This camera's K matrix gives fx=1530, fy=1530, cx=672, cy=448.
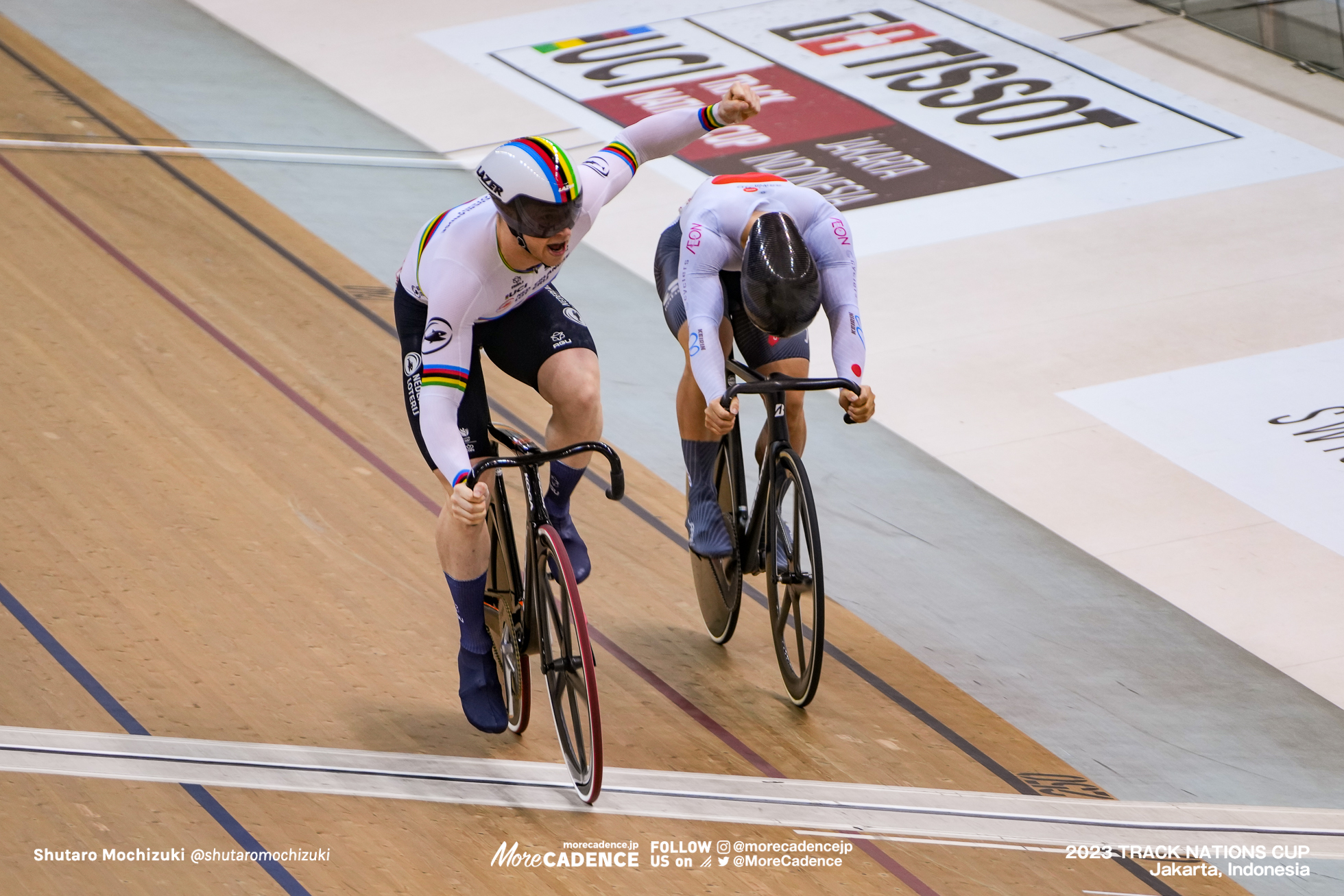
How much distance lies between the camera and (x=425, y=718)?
3.78m

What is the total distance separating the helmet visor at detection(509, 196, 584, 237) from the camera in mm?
3070

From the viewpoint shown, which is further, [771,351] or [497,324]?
[771,351]

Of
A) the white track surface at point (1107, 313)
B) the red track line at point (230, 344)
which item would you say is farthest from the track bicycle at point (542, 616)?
the white track surface at point (1107, 313)

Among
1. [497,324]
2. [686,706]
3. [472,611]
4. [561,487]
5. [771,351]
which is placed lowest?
[686,706]

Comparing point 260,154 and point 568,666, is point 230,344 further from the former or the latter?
point 568,666

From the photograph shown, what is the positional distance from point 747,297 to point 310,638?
59.5 inches

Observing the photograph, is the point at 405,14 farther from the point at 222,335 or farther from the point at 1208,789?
the point at 1208,789

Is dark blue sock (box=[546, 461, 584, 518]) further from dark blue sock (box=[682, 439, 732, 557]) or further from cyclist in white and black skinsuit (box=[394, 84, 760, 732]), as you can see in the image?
dark blue sock (box=[682, 439, 732, 557])

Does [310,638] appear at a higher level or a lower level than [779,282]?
lower

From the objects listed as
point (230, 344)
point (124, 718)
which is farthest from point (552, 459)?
point (230, 344)

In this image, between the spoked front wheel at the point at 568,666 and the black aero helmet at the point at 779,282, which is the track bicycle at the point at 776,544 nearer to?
the black aero helmet at the point at 779,282

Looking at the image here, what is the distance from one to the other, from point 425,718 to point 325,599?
→ 0.59 metres

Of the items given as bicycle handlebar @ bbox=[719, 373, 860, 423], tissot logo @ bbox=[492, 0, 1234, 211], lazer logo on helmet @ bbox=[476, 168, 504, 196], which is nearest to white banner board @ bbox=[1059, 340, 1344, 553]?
tissot logo @ bbox=[492, 0, 1234, 211]

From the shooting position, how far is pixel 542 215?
3.08 metres
